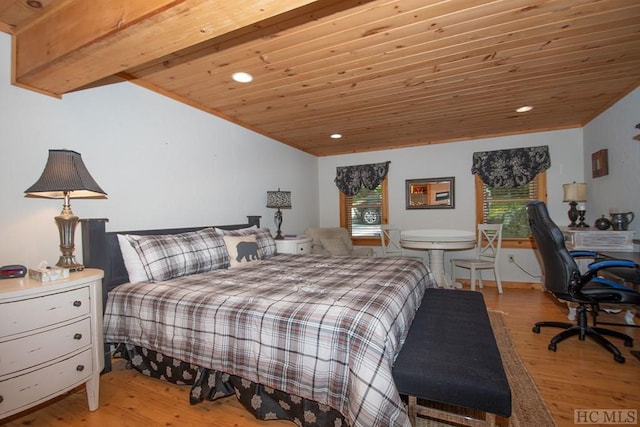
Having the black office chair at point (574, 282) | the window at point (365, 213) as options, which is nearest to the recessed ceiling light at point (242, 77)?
the black office chair at point (574, 282)

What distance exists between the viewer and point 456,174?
4.89m

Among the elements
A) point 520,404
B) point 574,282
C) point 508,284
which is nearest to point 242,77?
point 520,404

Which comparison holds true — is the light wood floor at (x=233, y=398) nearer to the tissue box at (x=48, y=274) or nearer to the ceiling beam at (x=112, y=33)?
the tissue box at (x=48, y=274)

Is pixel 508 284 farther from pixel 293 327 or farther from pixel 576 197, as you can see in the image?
pixel 293 327

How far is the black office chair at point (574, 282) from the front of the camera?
222 centimetres

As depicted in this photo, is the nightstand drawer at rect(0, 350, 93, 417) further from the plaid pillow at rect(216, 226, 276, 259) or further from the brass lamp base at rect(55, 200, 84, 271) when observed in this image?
the plaid pillow at rect(216, 226, 276, 259)

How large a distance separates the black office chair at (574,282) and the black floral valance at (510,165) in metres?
2.16

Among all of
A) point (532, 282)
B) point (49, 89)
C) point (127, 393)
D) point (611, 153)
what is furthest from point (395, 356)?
point (532, 282)

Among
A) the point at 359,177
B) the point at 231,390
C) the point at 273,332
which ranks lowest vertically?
the point at 231,390

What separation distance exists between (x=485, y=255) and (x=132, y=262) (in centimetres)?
460

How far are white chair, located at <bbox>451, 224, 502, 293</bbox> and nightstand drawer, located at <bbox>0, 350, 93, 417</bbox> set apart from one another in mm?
4162

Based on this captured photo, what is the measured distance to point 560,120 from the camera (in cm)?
399

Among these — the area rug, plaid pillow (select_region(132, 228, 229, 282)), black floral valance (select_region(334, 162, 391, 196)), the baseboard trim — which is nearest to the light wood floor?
the area rug

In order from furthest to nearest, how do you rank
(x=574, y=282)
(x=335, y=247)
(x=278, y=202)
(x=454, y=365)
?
(x=335, y=247) < (x=278, y=202) < (x=574, y=282) < (x=454, y=365)
